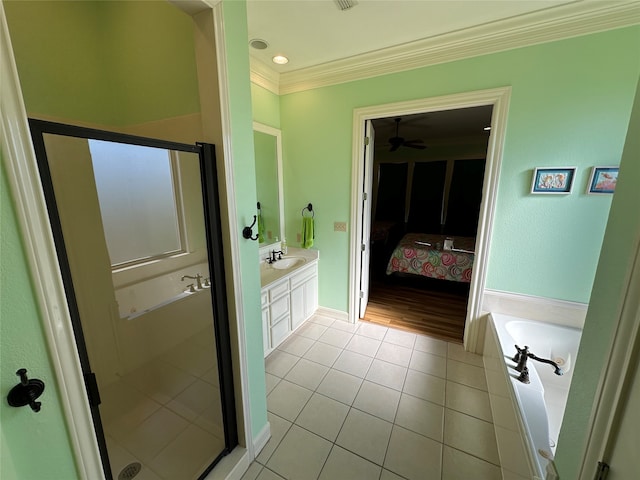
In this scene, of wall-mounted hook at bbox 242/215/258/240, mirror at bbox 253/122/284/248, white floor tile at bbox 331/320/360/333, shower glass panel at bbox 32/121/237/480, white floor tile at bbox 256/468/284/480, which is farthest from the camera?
white floor tile at bbox 331/320/360/333

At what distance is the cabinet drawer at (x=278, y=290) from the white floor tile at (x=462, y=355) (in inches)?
67.4

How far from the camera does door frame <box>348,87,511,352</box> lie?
2057 millimetres

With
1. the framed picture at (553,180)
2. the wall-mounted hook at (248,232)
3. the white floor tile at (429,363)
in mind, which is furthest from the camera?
the white floor tile at (429,363)

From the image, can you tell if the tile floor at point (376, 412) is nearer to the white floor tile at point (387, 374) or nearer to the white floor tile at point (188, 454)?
the white floor tile at point (387, 374)

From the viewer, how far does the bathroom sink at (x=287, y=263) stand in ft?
9.18

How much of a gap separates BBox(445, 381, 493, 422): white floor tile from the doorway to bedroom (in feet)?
2.29

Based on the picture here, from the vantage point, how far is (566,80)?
1.84 meters

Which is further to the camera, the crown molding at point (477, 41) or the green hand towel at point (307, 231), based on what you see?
the green hand towel at point (307, 231)

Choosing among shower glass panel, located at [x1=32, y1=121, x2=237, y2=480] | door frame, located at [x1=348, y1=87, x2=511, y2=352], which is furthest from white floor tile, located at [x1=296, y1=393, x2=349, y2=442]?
door frame, located at [x1=348, y1=87, x2=511, y2=352]

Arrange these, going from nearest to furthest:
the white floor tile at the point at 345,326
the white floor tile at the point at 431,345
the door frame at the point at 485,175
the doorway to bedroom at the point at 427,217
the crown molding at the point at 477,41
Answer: the crown molding at the point at 477,41, the door frame at the point at 485,175, the white floor tile at the point at 431,345, the white floor tile at the point at 345,326, the doorway to bedroom at the point at 427,217

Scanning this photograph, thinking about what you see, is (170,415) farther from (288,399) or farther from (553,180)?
(553,180)

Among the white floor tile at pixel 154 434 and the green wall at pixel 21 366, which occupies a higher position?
the green wall at pixel 21 366

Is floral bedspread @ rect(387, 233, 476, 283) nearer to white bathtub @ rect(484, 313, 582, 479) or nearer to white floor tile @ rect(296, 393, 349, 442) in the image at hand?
white bathtub @ rect(484, 313, 582, 479)

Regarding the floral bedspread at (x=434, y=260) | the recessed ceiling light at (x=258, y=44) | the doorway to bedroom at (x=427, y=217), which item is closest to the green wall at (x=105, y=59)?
the recessed ceiling light at (x=258, y=44)
